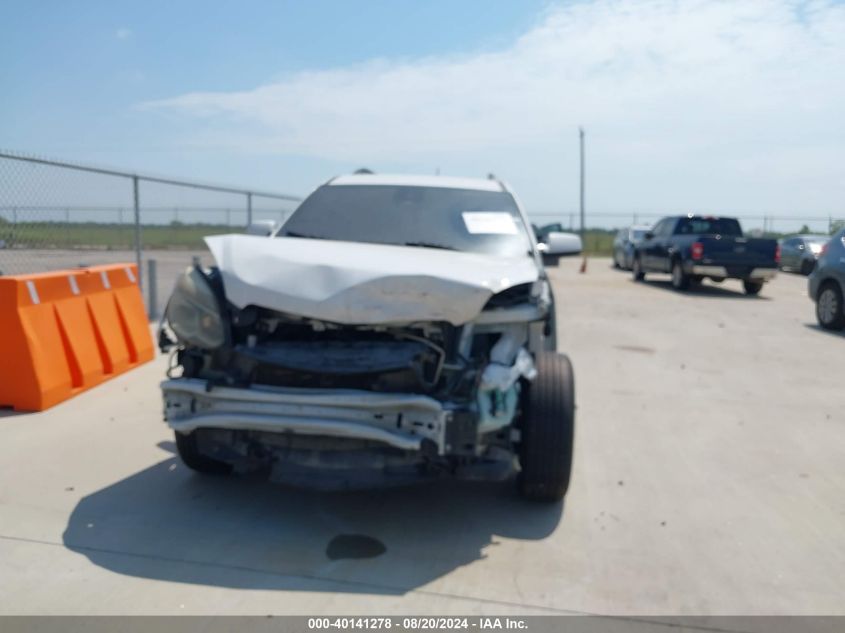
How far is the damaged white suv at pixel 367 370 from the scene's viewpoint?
12.5ft

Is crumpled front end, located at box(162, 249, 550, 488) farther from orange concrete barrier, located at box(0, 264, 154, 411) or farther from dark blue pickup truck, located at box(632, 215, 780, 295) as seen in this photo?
dark blue pickup truck, located at box(632, 215, 780, 295)

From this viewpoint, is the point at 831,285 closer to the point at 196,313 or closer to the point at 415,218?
the point at 415,218

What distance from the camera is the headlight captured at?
405 cm

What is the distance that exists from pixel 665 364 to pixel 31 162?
22.0 feet

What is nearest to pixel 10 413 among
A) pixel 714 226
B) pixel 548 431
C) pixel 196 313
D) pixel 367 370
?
pixel 196 313

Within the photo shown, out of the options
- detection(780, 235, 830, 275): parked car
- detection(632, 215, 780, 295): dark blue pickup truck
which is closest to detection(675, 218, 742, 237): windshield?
detection(632, 215, 780, 295): dark blue pickup truck

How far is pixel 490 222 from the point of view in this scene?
5547 mm

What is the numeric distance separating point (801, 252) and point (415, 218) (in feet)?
71.7

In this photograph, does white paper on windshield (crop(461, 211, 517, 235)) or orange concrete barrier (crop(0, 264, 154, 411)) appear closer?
white paper on windshield (crop(461, 211, 517, 235))

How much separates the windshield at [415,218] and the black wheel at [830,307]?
765cm

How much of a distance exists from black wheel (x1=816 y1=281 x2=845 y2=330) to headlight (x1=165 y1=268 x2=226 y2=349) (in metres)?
10.2

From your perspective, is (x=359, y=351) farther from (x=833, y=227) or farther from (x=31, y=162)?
(x=833, y=227)

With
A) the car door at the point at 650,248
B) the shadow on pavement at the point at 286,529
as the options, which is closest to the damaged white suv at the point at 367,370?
the shadow on pavement at the point at 286,529

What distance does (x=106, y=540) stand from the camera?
13.1 ft
